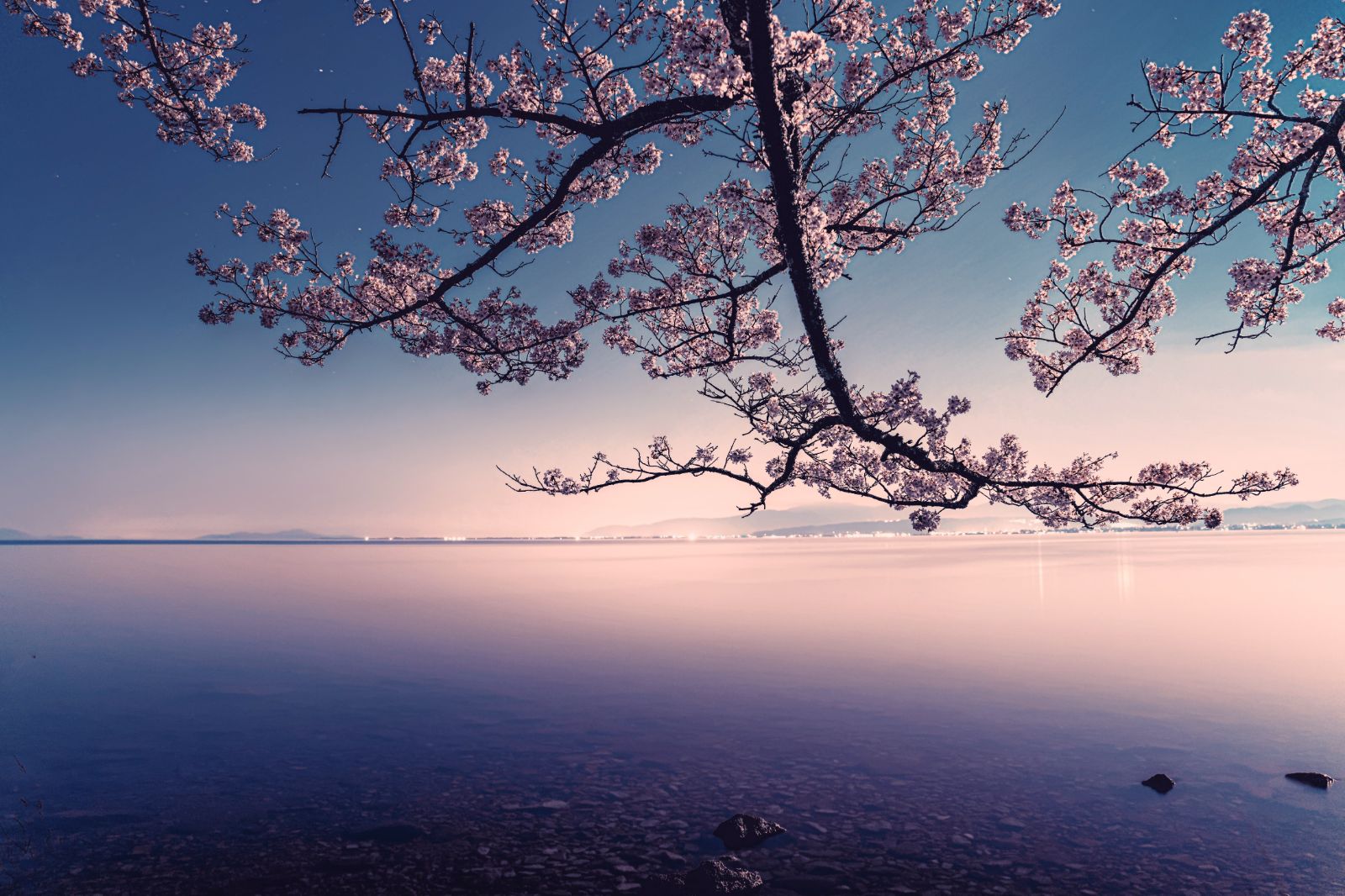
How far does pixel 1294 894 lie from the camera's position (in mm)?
8766

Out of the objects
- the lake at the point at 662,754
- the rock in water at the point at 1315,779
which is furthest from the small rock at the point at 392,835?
the rock in water at the point at 1315,779

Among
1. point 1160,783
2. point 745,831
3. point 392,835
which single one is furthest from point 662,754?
point 1160,783

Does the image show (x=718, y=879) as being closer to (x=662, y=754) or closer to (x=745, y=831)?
(x=745, y=831)

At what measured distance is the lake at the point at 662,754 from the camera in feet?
30.6

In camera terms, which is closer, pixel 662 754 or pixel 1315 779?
pixel 1315 779

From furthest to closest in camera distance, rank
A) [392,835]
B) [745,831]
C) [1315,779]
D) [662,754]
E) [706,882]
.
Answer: [662,754] < [1315,779] < [392,835] < [745,831] < [706,882]

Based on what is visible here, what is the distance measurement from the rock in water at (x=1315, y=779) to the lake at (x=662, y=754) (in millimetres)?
377

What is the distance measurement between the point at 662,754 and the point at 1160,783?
984 centimetres

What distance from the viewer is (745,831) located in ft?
32.8

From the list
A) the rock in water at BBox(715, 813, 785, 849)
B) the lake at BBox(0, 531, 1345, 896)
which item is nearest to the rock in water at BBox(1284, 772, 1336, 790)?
the lake at BBox(0, 531, 1345, 896)

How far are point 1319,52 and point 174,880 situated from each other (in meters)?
21.9

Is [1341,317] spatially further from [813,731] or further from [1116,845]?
[813,731]

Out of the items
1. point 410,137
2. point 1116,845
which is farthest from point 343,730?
point 1116,845

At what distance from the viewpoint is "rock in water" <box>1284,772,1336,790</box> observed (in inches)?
498
